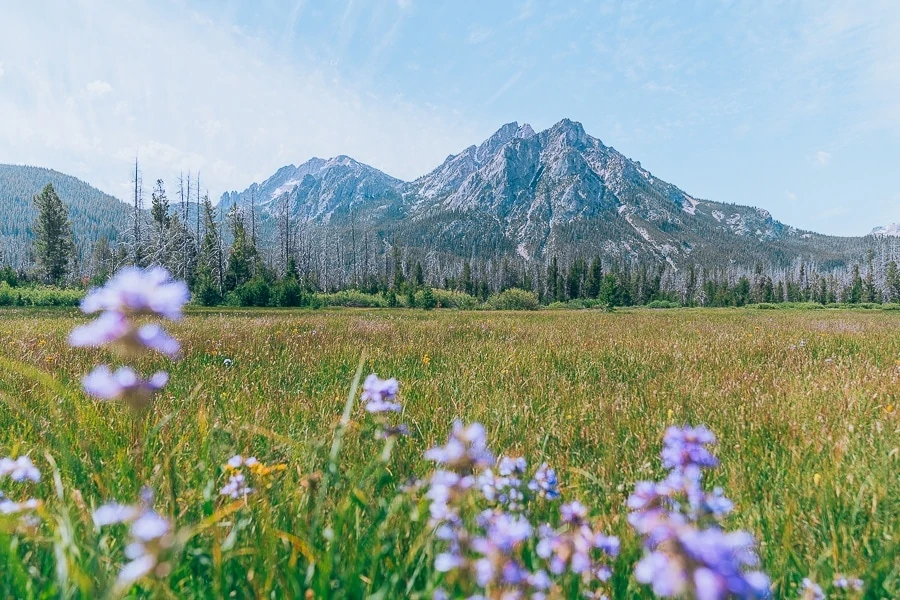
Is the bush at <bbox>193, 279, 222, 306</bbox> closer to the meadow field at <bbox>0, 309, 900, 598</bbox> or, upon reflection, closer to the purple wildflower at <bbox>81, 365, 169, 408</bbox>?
the meadow field at <bbox>0, 309, 900, 598</bbox>

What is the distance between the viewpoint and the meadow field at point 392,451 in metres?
1.28

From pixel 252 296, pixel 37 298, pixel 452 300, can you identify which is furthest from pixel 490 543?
pixel 452 300

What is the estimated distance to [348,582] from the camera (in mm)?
1146

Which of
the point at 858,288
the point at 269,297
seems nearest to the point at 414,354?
the point at 269,297

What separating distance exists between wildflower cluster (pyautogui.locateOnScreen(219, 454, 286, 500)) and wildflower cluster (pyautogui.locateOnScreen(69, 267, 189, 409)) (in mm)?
820

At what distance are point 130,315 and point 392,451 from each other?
84.6 inches

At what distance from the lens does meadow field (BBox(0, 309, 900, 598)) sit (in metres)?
1.28

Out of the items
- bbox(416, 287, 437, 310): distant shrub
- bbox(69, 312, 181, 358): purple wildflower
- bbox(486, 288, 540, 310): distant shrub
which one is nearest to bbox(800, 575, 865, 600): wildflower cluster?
bbox(69, 312, 181, 358): purple wildflower

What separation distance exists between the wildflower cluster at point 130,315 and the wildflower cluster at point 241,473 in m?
0.82

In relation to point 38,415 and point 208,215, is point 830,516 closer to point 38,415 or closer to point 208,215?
point 38,415

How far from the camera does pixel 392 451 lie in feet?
9.18

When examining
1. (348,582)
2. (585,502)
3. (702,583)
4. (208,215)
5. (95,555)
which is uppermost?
(208,215)

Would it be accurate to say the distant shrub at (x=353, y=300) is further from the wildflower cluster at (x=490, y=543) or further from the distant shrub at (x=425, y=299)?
the wildflower cluster at (x=490, y=543)

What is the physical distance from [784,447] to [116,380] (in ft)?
11.8
